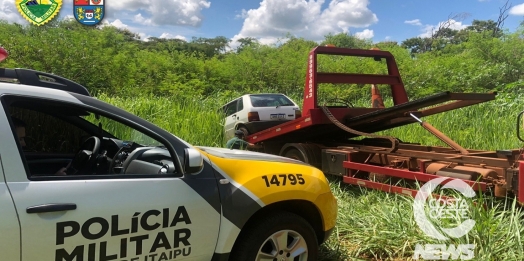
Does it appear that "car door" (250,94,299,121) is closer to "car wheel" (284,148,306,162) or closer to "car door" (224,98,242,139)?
"car door" (224,98,242,139)

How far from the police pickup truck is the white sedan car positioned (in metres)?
7.67

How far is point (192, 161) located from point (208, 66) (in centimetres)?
1933

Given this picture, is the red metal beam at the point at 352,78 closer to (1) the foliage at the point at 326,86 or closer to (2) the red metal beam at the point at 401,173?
(2) the red metal beam at the point at 401,173

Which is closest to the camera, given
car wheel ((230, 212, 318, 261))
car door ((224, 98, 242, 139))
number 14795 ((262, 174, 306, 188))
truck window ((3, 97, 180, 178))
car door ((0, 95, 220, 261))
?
car door ((0, 95, 220, 261))

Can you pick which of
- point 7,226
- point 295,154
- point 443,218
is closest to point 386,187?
point 443,218

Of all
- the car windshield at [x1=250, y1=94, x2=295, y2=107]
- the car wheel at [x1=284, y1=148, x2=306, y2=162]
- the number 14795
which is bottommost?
the car wheel at [x1=284, y1=148, x2=306, y2=162]

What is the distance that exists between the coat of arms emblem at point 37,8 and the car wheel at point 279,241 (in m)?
9.85

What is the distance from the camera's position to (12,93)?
2.26 m

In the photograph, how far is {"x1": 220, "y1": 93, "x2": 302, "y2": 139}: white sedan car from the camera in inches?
448

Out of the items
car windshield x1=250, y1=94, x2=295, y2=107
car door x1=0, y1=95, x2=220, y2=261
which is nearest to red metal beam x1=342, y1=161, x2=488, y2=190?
car door x1=0, y1=95, x2=220, y2=261

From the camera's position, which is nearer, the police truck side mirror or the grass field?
the police truck side mirror

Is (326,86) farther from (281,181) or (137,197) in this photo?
(137,197)

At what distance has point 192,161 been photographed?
2525mm

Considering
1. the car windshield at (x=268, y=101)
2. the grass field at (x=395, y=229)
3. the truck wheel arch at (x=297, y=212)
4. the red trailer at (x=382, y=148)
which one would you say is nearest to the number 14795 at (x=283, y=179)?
the truck wheel arch at (x=297, y=212)
